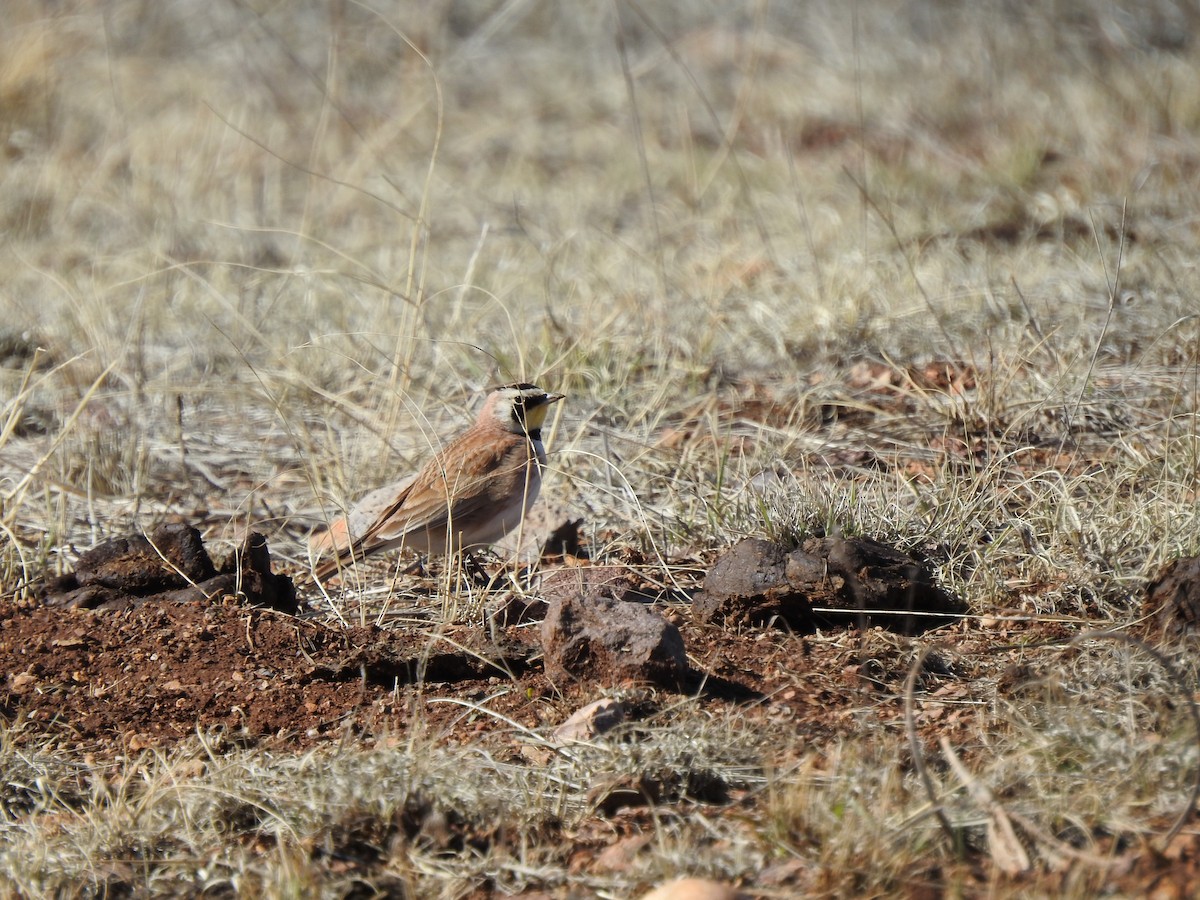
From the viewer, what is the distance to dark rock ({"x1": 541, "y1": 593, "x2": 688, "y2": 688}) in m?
3.48

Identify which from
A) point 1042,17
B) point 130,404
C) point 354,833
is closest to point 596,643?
point 354,833

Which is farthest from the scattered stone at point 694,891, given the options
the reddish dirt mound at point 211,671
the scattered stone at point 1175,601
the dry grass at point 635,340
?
the scattered stone at point 1175,601

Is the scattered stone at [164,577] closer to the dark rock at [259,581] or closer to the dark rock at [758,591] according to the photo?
the dark rock at [259,581]

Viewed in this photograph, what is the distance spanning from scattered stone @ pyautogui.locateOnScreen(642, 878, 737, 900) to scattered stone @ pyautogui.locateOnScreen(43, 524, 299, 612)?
2075 millimetres

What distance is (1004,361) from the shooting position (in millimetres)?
5270

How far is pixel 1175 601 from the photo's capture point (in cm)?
354

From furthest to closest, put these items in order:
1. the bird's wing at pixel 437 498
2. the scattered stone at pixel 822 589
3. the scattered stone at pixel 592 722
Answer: the bird's wing at pixel 437 498
the scattered stone at pixel 822 589
the scattered stone at pixel 592 722

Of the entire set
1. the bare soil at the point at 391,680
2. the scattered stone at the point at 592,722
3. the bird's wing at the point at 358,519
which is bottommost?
the bird's wing at the point at 358,519

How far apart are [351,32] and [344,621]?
9.99 meters

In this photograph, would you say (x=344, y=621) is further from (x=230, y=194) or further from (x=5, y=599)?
(x=230, y=194)

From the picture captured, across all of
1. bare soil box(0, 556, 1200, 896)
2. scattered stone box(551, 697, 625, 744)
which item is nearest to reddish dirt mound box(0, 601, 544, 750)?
bare soil box(0, 556, 1200, 896)

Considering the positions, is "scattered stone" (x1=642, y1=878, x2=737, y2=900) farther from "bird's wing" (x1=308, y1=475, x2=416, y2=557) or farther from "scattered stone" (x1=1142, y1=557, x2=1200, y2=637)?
"bird's wing" (x1=308, y1=475, x2=416, y2=557)

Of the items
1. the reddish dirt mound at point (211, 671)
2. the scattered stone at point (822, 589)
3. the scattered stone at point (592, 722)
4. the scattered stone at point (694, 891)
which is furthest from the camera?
the scattered stone at point (822, 589)

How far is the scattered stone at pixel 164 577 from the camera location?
4.22 metres
